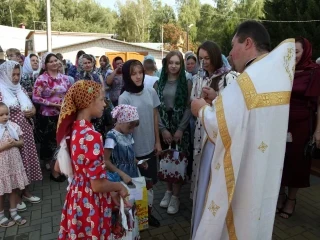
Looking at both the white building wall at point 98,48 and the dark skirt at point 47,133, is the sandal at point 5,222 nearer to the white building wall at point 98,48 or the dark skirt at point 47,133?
the dark skirt at point 47,133

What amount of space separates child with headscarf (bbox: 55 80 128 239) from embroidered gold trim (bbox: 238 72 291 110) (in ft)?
3.25

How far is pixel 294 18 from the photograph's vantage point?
1171 cm

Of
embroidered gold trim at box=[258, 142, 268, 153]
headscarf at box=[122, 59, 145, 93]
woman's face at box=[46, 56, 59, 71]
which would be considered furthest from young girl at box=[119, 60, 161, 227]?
woman's face at box=[46, 56, 59, 71]

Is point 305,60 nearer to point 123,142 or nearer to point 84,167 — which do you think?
point 123,142

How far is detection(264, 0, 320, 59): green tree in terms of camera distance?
10.7m


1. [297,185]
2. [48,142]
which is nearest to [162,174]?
[297,185]

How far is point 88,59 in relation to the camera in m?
5.20

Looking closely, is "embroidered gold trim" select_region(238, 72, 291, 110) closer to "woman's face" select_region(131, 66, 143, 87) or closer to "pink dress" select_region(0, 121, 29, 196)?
"woman's face" select_region(131, 66, 143, 87)

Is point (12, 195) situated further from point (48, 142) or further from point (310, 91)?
point (310, 91)

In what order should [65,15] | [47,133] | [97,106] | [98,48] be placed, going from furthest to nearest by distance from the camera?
1. [65,15]
2. [98,48]
3. [47,133]
4. [97,106]

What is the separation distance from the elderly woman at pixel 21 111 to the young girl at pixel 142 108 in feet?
5.06

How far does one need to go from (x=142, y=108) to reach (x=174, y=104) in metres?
0.49

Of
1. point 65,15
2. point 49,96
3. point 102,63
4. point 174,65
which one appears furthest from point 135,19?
point 174,65

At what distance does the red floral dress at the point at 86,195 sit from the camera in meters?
1.97
